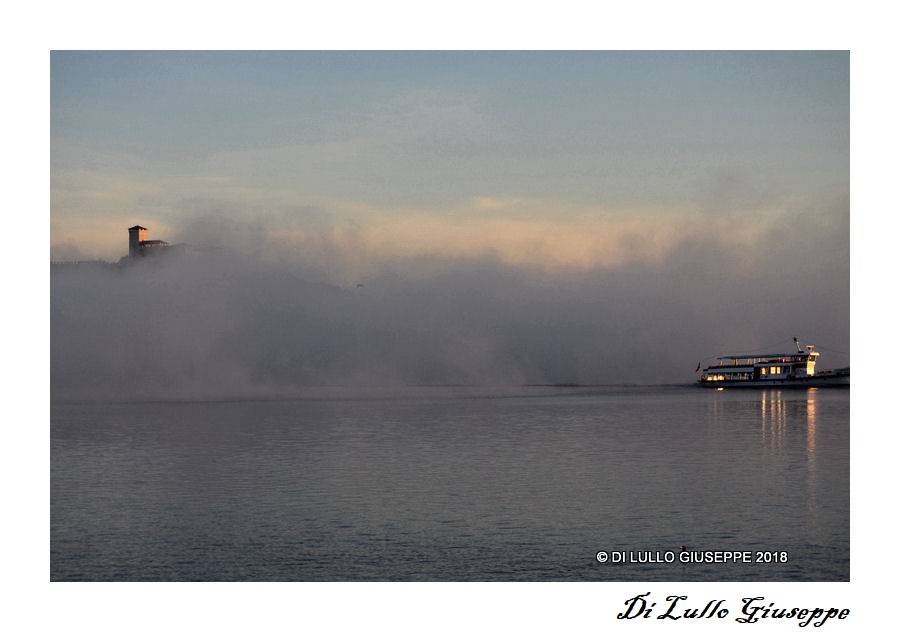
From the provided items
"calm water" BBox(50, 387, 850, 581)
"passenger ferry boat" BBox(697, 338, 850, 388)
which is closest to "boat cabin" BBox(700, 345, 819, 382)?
"passenger ferry boat" BBox(697, 338, 850, 388)

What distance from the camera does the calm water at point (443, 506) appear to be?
18.9 m

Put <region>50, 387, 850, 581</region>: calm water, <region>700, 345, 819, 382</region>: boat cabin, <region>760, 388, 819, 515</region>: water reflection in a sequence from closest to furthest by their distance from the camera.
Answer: <region>50, 387, 850, 581</region>: calm water, <region>760, 388, 819, 515</region>: water reflection, <region>700, 345, 819, 382</region>: boat cabin

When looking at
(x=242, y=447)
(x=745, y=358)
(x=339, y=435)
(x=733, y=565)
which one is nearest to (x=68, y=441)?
(x=242, y=447)

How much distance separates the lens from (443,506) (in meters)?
24.6

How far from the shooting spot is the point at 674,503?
25391 millimetres

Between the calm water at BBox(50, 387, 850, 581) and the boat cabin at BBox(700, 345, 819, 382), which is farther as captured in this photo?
the boat cabin at BBox(700, 345, 819, 382)

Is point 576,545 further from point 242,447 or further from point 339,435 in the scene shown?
point 339,435

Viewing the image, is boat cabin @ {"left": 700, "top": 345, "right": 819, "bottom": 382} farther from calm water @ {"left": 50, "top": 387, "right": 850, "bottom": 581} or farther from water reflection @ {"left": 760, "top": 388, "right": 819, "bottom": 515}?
calm water @ {"left": 50, "top": 387, "right": 850, "bottom": 581}

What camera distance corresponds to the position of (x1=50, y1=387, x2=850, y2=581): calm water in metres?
18.9

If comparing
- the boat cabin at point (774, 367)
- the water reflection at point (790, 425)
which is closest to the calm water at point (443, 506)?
the water reflection at point (790, 425)

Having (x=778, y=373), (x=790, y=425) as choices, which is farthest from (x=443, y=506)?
(x=778, y=373)

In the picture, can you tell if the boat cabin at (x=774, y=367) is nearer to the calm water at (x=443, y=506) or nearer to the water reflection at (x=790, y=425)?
the water reflection at (x=790, y=425)

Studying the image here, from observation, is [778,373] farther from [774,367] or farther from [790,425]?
[790,425]

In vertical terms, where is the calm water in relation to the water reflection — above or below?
above
